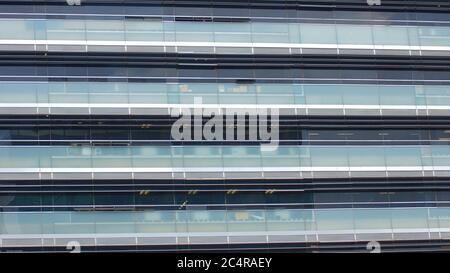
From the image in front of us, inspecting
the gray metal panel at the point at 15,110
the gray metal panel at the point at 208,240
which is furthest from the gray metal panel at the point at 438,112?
the gray metal panel at the point at 15,110

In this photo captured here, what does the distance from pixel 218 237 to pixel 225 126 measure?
16.6 feet

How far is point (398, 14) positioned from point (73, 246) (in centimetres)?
1882

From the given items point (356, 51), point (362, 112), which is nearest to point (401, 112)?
point (362, 112)

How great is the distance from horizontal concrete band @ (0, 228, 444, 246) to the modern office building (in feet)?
0.21

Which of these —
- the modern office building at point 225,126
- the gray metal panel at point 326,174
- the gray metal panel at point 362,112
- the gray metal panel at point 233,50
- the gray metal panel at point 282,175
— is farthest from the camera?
the gray metal panel at point 362,112

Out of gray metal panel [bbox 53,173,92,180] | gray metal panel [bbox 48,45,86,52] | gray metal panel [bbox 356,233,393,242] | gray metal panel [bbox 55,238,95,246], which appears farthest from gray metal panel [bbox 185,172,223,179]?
gray metal panel [bbox 48,45,86,52]

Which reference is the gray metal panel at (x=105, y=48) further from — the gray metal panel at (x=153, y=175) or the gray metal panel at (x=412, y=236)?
the gray metal panel at (x=412, y=236)

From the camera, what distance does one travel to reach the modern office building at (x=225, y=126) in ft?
123

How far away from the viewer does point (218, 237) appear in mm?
38156

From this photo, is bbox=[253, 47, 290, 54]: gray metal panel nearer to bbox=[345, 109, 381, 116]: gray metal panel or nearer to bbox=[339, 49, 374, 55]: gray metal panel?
bbox=[339, 49, 374, 55]: gray metal panel

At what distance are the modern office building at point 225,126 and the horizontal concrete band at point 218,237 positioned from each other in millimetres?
63

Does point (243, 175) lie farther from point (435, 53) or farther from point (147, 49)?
point (435, 53)

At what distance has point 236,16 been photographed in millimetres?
39656

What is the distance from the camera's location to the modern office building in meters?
37.6
